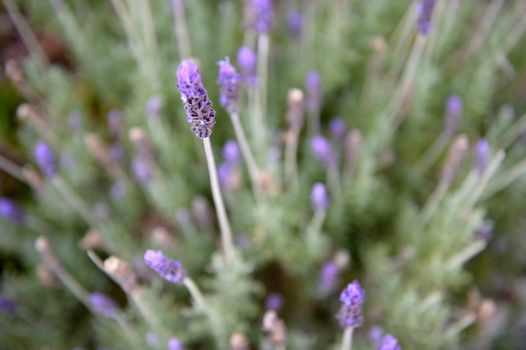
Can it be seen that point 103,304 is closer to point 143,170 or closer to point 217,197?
point 143,170

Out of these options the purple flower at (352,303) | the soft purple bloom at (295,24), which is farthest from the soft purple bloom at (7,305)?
the soft purple bloom at (295,24)

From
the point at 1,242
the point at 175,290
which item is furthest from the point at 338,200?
the point at 1,242

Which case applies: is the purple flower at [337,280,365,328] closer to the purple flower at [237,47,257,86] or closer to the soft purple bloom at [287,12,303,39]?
the purple flower at [237,47,257,86]

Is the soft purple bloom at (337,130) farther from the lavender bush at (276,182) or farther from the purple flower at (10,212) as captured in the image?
the purple flower at (10,212)

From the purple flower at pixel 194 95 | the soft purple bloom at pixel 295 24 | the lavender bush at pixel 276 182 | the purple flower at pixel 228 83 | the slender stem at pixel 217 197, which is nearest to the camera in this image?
the purple flower at pixel 194 95

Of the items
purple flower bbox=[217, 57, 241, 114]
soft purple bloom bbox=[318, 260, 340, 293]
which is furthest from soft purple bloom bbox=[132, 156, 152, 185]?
soft purple bloom bbox=[318, 260, 340, 293]

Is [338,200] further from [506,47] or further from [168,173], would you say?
[506,47]
